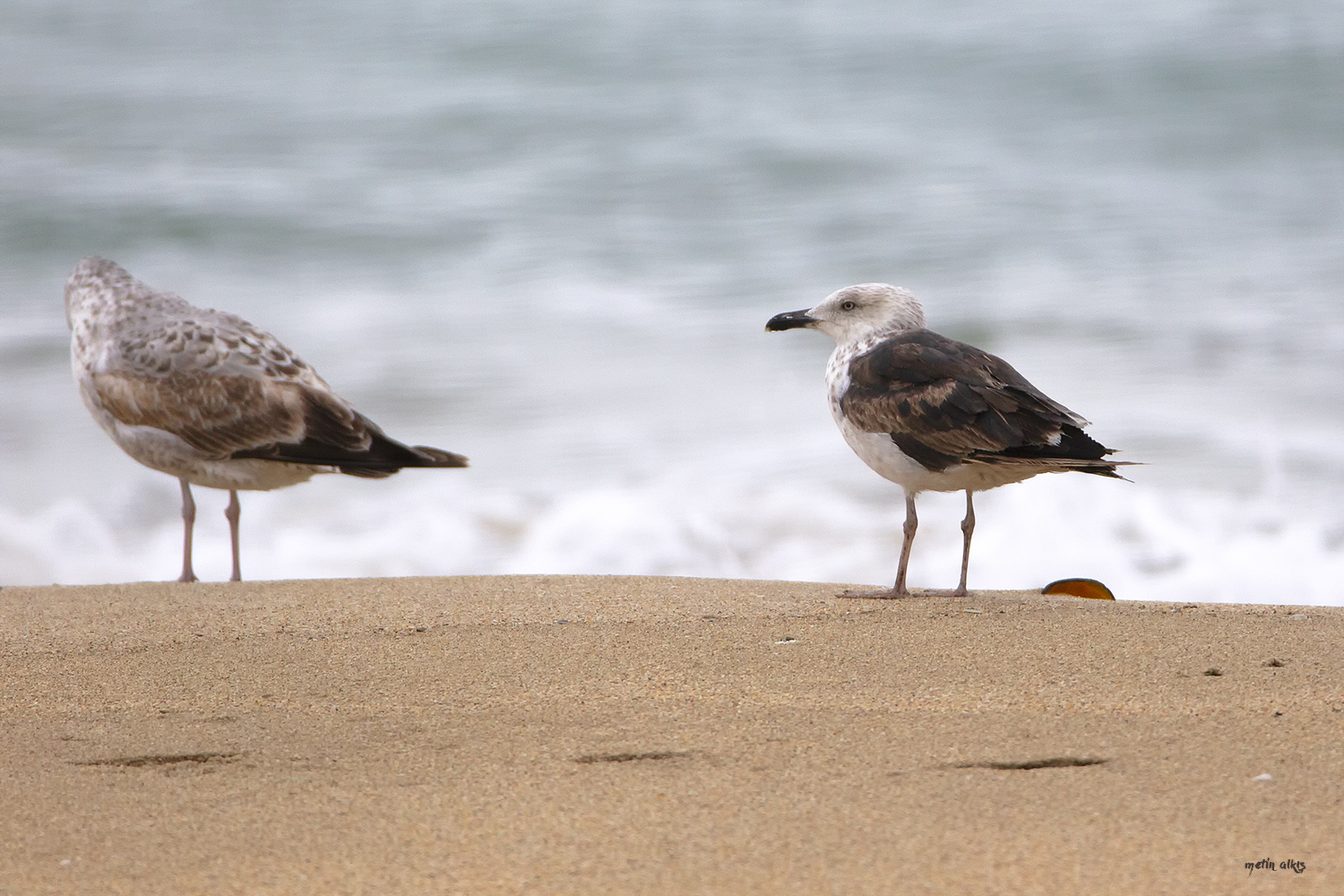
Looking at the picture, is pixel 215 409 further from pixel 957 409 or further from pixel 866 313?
pixel 957 409

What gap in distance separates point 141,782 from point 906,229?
9339 mm

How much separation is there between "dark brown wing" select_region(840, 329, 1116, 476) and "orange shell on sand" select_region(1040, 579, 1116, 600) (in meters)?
0.57

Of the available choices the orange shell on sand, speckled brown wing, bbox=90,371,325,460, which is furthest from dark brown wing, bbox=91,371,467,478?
the orange shell on sand

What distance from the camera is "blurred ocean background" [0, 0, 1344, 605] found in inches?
283

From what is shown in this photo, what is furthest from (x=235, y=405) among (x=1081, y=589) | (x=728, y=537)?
(x=1081, y=589)

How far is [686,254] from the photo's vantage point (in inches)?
Answer: 436

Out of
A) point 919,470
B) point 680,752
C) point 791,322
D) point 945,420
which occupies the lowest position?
point 680,752

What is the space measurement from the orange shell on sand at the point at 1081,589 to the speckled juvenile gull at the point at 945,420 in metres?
0.35

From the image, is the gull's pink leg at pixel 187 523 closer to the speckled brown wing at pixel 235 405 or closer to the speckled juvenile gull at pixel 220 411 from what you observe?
the speckled juvenile gull at pixel 220 411

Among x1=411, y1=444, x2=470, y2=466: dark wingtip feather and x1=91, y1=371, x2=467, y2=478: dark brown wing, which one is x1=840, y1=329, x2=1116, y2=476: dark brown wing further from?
x1=91, y1=371, x2=467, y2=478: dark brown wing

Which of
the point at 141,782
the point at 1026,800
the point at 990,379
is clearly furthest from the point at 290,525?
the point at 1026,800

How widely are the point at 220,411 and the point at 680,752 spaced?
3.64 meters

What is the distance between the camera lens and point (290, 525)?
752 centimetres

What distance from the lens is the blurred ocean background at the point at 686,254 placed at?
7.19 metres
